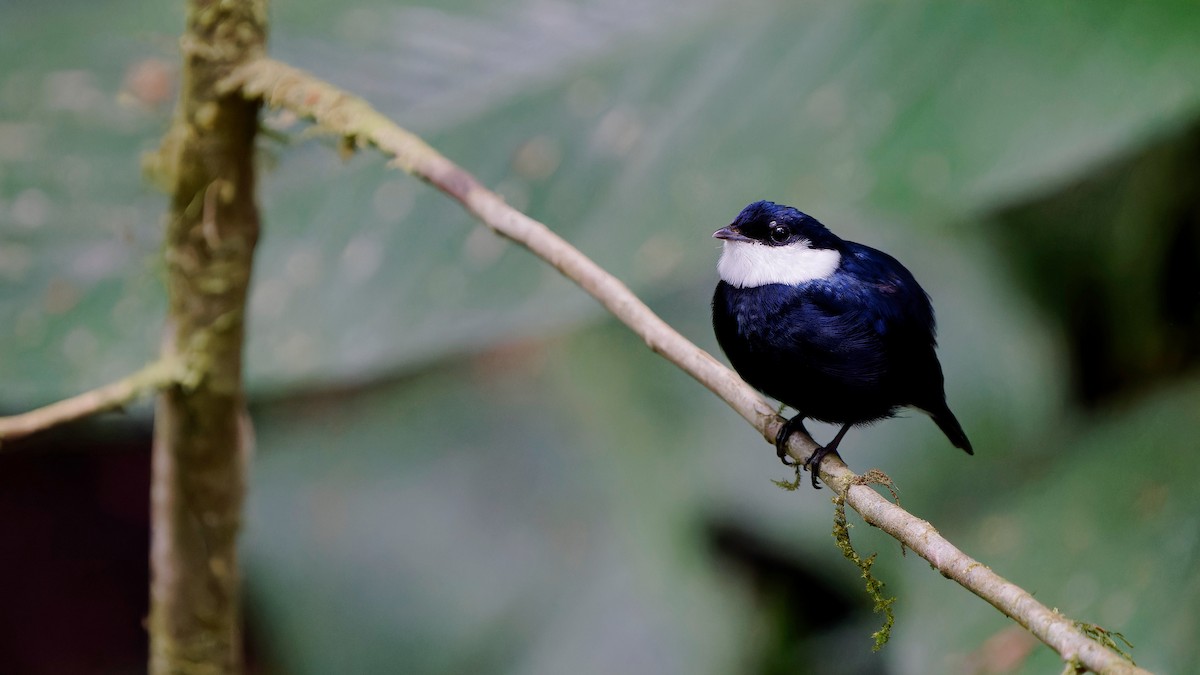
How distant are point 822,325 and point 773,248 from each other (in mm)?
106

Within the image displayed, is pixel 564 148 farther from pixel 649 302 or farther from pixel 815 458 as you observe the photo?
pixel 815 458

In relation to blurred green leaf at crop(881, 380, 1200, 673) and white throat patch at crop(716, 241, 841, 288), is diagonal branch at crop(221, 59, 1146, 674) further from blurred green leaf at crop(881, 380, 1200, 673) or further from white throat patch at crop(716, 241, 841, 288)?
blurred green leaf at crop(881, 380, 1200, 673)

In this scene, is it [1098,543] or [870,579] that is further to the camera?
[1098,543]

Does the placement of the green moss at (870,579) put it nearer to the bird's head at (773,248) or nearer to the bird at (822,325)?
the bird at (822,325)

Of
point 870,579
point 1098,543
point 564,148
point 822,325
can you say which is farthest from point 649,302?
point 870,579

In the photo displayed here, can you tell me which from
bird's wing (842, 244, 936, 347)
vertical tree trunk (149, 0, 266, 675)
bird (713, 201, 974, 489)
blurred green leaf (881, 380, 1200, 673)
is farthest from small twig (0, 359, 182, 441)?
blurred green leaf (881, 380, 1200, 673)

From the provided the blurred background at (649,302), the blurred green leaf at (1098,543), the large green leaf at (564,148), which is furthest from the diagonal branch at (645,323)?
the blurred green leaf at (1098,543)

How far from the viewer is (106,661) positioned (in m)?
2.64

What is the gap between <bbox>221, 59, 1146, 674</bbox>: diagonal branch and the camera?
25.0 inches

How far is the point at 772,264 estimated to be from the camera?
1155 millimetres

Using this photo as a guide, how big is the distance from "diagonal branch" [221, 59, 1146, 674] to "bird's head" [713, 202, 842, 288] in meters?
0.14

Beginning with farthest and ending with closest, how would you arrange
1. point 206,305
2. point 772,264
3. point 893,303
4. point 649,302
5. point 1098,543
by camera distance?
point 649,302, point 1098,543, point 206,305, point 772,264, point 893,303

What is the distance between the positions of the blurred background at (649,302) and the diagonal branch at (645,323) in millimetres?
271

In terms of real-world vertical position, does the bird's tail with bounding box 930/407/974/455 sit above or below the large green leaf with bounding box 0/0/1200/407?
below
